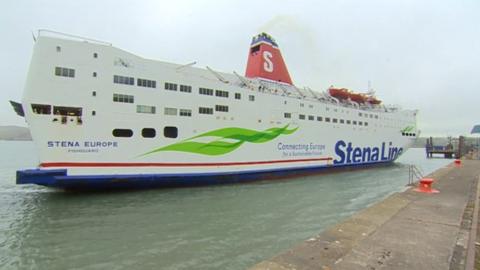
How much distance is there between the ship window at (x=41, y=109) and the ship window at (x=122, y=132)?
238 centimetres

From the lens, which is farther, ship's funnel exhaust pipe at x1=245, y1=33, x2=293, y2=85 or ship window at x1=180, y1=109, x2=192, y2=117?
ship's funnel exhaust pipe at x1=245, y1=33, x2=293, y2=85

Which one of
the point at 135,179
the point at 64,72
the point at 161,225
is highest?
the point at 64,72

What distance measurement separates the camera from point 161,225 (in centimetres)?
715

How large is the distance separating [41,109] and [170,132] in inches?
196

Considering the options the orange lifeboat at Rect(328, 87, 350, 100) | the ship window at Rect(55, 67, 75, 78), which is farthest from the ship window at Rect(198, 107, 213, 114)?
the orange lifeboat at Rect(328, 87, 350, 100)

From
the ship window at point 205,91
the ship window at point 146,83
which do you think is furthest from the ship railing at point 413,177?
the ship window at point 146,83

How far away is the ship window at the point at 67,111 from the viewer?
10148 mm

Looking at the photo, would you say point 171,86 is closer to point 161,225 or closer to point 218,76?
point 218,76

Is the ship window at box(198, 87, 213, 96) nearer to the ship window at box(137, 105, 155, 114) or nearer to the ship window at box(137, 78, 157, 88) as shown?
the ship window at box(137, 78, 157, 88)

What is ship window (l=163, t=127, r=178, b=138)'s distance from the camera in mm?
12117

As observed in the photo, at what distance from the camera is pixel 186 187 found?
12.4 m

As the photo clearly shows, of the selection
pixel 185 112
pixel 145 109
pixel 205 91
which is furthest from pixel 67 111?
pixel 205 91

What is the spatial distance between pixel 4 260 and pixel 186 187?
7.55 m

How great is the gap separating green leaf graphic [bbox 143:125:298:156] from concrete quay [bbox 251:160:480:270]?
839cm
